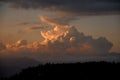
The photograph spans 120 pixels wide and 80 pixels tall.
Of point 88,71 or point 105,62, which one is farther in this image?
point 105,62

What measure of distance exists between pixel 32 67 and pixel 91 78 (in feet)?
46.1

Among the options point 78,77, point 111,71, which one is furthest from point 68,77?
point 111,71

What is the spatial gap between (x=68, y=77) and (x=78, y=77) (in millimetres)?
1699

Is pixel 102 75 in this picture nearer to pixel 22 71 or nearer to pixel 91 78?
pixel 91 78

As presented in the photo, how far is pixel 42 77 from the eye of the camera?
74.6 meters

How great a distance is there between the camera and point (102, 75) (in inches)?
2918

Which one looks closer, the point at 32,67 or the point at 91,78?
the point at 91,78

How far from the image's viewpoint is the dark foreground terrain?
73.8 metres

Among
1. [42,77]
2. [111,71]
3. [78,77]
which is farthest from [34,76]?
[111,71]

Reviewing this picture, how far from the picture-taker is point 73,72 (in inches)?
2992

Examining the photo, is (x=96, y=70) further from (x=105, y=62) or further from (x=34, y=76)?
(x=34, y=76)

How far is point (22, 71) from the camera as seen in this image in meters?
82.6

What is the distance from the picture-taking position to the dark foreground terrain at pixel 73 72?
73812 millimetres

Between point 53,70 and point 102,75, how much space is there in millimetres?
8716
